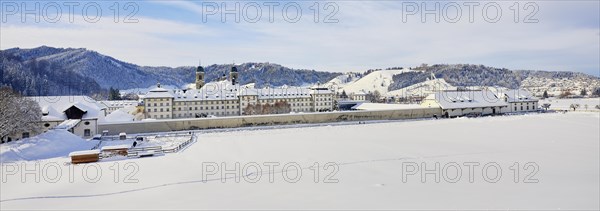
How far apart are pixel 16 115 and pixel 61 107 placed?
670 centimetres

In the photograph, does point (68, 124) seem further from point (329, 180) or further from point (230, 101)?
point (230, 101)

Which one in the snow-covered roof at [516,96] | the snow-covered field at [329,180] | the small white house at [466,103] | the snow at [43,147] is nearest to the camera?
the snow-covered field at [329,180]

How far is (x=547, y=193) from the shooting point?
9641 millimetres

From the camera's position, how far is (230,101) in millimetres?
51625

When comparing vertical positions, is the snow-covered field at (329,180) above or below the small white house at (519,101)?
below

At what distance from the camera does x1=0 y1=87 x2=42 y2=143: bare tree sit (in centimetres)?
1806

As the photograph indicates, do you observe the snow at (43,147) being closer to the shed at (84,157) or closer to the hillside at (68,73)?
the shed at (84,157)

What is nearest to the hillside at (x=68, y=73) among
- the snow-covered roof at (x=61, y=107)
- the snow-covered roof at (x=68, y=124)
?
the snow-covered roof at (x=61, y=107)

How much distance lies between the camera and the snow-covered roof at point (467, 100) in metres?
42.7

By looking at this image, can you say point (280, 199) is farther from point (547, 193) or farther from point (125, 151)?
point (125, 151)

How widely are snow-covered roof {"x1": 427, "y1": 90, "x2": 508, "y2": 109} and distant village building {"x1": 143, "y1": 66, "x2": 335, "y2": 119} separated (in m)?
19.3

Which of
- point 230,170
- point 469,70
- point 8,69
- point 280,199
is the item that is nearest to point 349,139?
point 230,170

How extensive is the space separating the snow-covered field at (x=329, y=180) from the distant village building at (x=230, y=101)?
30152 mm

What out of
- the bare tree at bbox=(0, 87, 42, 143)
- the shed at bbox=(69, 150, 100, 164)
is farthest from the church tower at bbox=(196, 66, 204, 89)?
the shed at bbox=(69, 150, 100, 164)
